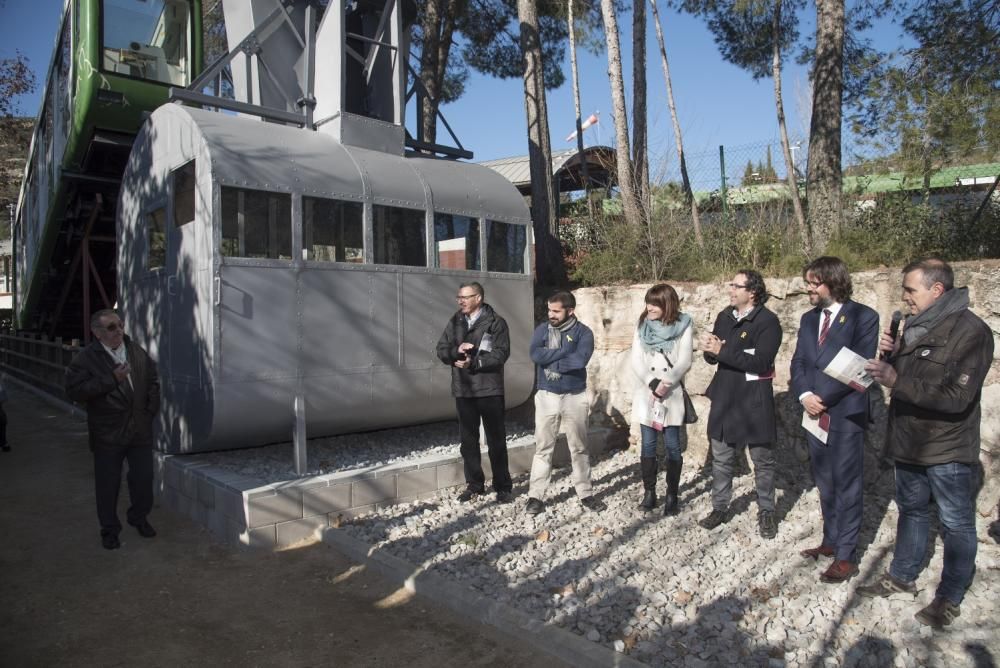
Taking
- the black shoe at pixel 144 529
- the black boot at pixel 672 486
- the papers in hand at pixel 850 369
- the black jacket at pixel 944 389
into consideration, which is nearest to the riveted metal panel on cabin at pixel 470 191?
the black boot at pixel 672 486

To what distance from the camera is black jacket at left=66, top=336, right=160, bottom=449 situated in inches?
203

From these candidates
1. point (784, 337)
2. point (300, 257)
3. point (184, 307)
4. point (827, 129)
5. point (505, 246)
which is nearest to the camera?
point (184, 307)

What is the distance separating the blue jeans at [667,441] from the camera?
18.2ft

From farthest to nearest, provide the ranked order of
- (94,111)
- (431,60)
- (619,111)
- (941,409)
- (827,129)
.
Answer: (431,60) < (619,111) < (94,111) < (827,129) < (941,409)

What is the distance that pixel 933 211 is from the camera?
285 inches

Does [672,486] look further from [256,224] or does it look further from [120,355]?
[120,355]

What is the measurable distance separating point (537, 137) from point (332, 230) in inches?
188

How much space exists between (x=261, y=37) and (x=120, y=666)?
6.32 m

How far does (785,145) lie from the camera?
1304cm

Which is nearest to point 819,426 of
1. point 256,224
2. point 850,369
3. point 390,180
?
point 850,369

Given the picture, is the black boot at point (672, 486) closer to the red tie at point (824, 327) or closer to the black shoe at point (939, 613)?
the red tie at point (824, 327)

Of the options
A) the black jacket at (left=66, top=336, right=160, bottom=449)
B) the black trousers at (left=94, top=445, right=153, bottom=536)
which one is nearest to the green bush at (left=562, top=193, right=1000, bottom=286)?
the black jacket at (left=66, top=336, right=160, bottom=449)

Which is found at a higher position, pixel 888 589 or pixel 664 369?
pixel 664 369

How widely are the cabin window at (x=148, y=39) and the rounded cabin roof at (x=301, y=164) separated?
2460mm
